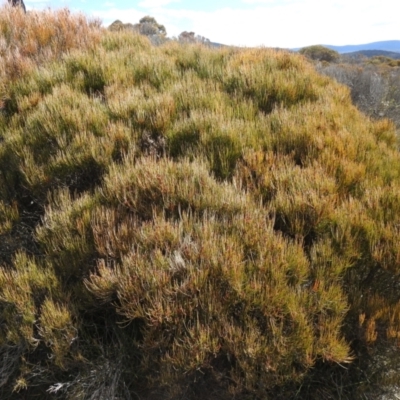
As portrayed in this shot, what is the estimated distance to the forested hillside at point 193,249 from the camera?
250 cm

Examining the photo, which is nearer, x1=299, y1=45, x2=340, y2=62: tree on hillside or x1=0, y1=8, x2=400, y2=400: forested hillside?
x1=0, y1=8, x2=400, y2=400: forested hillside

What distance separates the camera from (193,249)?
2781 mm

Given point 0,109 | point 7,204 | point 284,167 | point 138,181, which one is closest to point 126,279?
point 138,181

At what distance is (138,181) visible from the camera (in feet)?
11.2

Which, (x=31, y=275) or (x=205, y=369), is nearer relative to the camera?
(x=205, y=369)

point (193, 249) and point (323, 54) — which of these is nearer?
point (193, 249)

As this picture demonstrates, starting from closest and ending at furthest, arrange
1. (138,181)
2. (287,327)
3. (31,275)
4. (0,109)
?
1. (287,327)
2. (31,275)
3. (138,181)
4. (0,109)

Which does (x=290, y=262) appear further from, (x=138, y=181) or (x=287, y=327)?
(x=138, y=181)

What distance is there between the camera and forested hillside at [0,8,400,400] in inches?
98.3

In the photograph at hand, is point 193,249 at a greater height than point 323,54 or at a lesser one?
lesser

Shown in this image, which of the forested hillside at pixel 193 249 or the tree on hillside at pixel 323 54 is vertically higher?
the tree on hillside at pixel 323 54

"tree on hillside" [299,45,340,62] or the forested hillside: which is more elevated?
"tree on hillside" [299,45,340,62]

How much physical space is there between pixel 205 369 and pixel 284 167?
1.98m

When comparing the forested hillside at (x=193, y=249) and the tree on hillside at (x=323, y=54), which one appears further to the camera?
the tree on hillside at (x=323, y=54)
